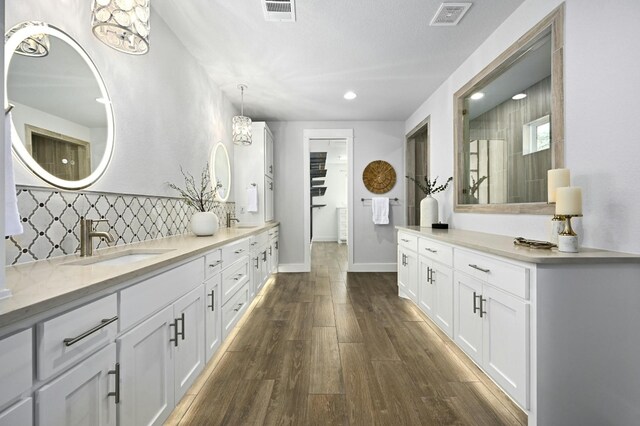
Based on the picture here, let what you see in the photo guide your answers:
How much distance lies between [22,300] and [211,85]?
10.5 ft

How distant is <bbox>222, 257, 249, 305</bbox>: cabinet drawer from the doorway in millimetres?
2987

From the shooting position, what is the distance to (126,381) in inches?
43.9

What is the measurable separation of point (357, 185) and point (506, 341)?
3784 millimetres

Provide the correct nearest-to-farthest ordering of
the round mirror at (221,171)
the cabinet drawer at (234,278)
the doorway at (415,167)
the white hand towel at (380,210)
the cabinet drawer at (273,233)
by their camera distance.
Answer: the cabinet drawer at (234,278)
the round mirror at (221,171)
the cabinet drawer at (273,233)
the doorway at (415,167)
the white hand towel at (380,210)

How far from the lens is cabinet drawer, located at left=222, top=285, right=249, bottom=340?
88.4 inches

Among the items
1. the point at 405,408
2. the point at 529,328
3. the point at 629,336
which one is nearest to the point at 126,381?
the point at 405,408

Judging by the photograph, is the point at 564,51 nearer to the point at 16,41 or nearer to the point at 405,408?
the point at 405,408

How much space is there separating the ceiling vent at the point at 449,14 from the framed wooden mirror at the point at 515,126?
442 mm

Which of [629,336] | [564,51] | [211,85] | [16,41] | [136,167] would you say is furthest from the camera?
[211,85]

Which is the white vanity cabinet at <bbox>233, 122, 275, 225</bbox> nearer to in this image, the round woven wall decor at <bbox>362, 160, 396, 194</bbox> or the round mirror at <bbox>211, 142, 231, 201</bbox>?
the round mirror at <bbox>211, 142, 231, 201</bbox>

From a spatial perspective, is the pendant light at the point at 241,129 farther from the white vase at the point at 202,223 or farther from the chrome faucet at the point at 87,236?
the chrome faucet at the point at 87,236

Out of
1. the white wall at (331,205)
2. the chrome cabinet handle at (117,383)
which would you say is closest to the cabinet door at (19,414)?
the chrome cabinet handle at (117,383)

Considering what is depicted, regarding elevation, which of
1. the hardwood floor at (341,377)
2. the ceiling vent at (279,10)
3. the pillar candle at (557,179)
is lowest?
the hardwood floor at (341,377)

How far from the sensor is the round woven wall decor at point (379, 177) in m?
5.16
